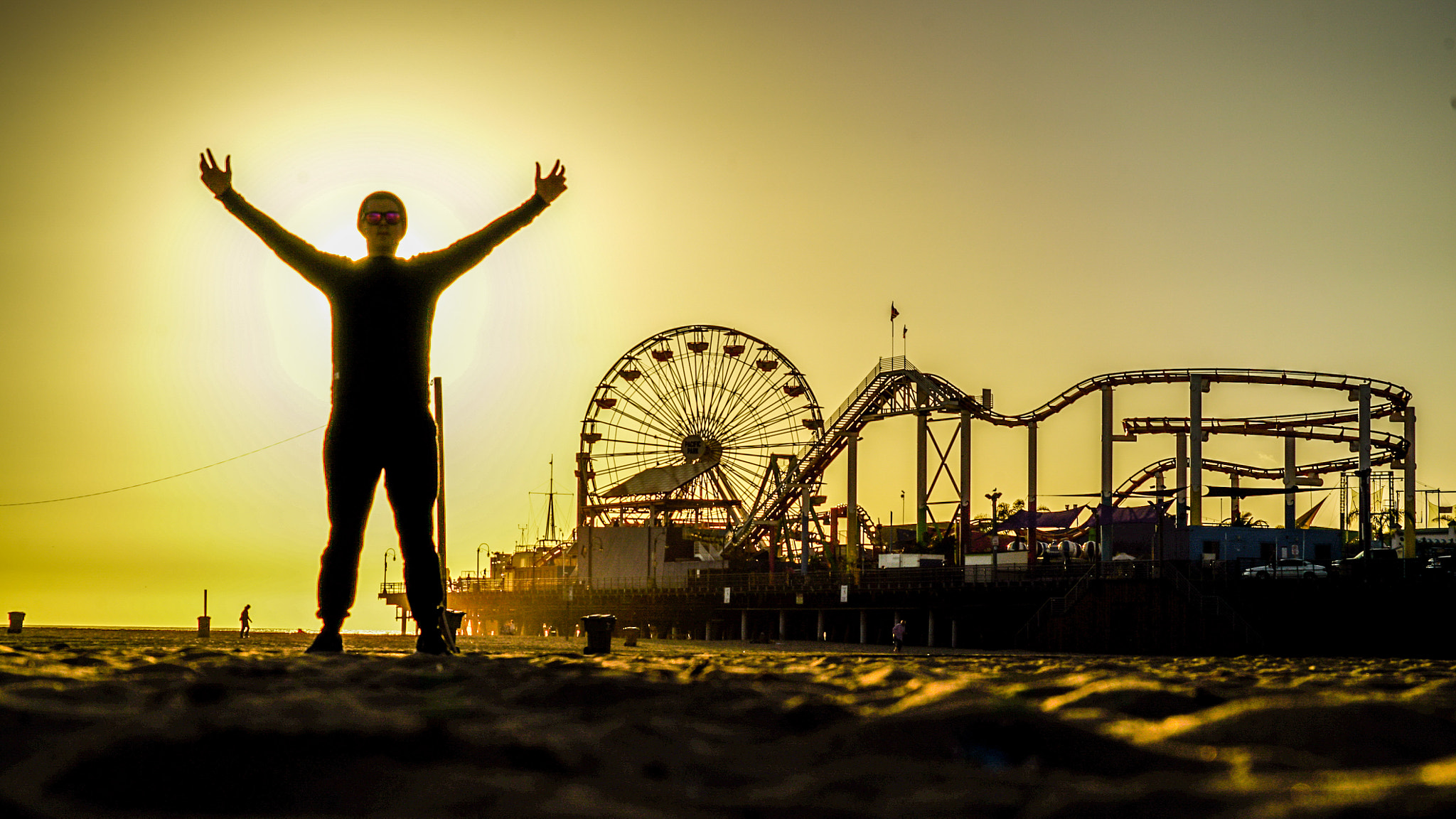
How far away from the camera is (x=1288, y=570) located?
118 ft

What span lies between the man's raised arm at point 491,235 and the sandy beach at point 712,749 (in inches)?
144

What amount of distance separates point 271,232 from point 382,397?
123cm

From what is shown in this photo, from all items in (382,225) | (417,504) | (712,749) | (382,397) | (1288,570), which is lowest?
(1288,570)

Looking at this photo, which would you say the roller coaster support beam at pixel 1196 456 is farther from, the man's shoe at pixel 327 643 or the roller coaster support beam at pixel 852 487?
the man's shoe at pixel 327 643

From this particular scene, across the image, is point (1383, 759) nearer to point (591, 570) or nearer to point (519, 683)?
point (519, 683)

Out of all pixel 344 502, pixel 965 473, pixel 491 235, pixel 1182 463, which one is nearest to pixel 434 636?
pixel 344 502

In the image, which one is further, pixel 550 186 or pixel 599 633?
pixel 599 633

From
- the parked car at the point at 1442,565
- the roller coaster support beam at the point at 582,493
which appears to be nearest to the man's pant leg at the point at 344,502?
the parked car at the point at 1442,565

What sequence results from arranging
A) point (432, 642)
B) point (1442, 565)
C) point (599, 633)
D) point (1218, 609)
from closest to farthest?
point (432, 642) → point (599, 633) → point (1218, 609) → point (1442, 565)

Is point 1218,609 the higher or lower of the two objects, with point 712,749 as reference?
lower

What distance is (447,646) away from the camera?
262 inches

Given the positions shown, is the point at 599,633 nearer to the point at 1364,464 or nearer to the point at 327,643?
the point at 327,643

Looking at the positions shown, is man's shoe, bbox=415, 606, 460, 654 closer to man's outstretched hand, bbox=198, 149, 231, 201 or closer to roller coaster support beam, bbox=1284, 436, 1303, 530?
man's outstretched hand, bbox=198, 149, 231, 201

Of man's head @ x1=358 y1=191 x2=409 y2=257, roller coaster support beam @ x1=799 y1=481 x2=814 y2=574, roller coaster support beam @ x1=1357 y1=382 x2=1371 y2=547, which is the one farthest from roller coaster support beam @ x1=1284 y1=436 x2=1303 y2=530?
man's head @ x1=358 y1=191 x2=409 y2=257
